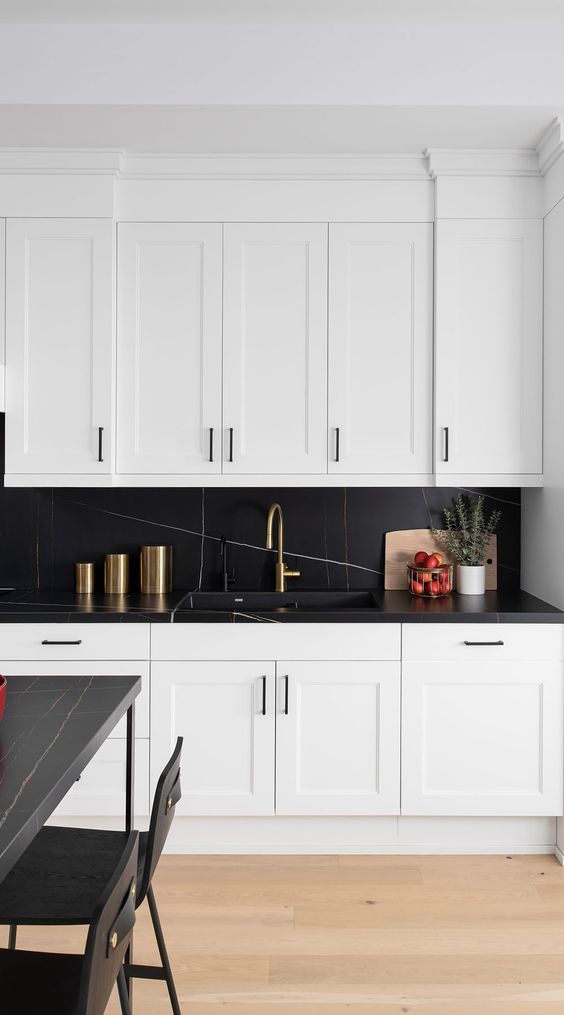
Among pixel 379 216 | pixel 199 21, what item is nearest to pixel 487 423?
pixel 379 216

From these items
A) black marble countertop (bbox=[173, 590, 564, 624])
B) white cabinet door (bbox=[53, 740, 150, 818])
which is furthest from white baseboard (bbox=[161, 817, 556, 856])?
black marble countertop (bbox=[173, 590, 564, 624])

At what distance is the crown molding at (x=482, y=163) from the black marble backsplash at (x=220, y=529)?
128 cm

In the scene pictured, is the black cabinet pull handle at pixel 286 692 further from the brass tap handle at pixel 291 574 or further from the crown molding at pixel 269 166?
the crown molding at pixel 269 166

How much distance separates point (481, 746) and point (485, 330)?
156cm

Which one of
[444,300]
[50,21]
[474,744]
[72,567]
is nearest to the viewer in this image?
[50,21]

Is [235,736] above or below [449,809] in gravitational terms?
above

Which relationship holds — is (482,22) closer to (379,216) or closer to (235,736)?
(379,216)

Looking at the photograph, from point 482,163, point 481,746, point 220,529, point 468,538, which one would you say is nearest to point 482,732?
point 481,746

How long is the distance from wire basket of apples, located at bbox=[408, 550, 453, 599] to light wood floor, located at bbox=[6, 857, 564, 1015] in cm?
99

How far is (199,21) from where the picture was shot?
2562mm

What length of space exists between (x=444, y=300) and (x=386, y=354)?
0.99 feet

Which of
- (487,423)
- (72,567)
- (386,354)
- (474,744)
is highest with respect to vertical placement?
(386,354)

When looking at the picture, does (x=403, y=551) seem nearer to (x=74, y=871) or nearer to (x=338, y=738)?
(x=338, y=738)

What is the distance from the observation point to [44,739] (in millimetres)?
1447
